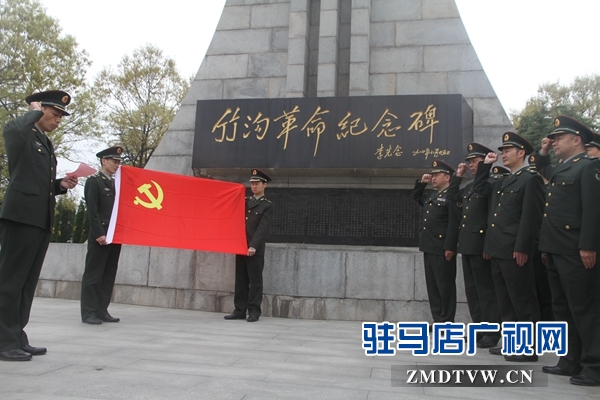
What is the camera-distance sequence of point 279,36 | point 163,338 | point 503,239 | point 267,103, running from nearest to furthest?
point 503,239 → point 163,338 → point 267,103 → point 279,36

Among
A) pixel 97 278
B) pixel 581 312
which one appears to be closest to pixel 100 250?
pixel 97 278

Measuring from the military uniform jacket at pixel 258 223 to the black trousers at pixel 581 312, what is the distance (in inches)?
153

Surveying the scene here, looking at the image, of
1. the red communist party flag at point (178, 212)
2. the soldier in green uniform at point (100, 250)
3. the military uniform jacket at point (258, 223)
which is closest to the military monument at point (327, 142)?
the military uniform jacket at point (258, 223)

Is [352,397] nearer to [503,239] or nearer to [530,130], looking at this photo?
[503,239]

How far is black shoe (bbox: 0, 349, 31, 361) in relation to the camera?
3.66 metres

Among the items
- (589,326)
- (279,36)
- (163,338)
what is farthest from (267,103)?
(589,326)

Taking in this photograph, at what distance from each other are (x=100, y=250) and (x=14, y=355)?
2643mm

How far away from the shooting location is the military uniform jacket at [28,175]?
3.93 meters

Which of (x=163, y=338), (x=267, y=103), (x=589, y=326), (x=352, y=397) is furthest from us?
(x=267, y=103)

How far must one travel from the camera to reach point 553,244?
159 inches

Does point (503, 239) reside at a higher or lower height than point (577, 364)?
higher

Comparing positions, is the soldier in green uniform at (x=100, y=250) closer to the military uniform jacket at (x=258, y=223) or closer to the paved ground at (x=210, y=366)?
the paved ground at (x=210, y=366)

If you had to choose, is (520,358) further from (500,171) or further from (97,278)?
(97,278)

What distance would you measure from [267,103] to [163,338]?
4.74 m
